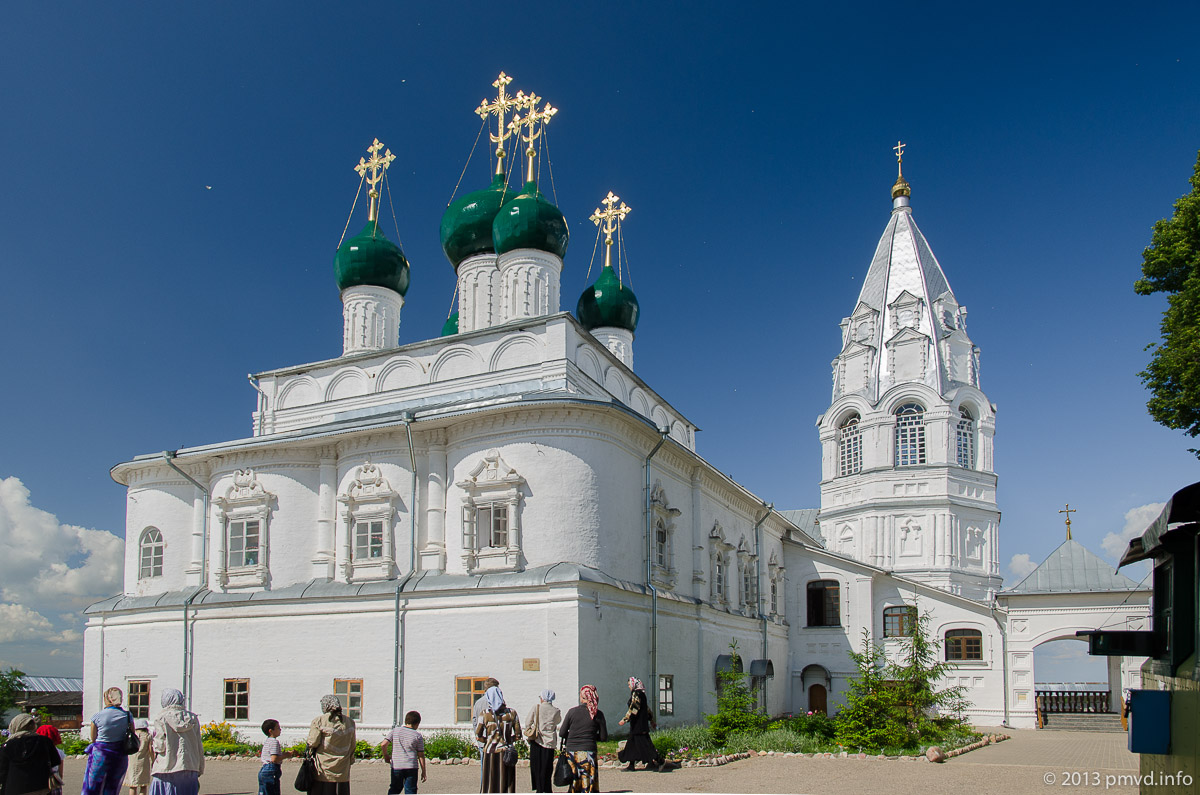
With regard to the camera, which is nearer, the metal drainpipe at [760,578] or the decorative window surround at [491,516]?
the decorative window surround at [491,516]

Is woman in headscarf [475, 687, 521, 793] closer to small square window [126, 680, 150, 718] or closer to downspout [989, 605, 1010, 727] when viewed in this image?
small square window [126, 680, 150, 718]

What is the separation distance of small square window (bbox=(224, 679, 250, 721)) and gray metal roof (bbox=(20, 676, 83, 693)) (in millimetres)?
15304

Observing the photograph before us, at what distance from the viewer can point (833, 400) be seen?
35219 mm

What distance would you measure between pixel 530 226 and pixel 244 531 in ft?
25.6

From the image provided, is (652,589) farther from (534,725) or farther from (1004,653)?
(1004,653)

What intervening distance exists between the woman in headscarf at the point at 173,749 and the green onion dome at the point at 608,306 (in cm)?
1786

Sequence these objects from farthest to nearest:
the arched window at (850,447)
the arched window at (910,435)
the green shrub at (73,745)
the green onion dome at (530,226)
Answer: the arched window at (850,447)
the arched window at (910,435)
the green onion dome at (530,226)
the green shrub at (73,745)

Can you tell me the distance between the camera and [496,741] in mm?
9258

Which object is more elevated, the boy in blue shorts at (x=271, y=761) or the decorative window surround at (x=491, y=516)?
the decorative window surround at (x=491, y=516)

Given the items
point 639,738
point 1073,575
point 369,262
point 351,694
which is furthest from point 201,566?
point 1073,575

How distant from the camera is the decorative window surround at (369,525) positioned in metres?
16.7

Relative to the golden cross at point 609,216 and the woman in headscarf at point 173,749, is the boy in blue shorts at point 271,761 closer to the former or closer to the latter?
the woman in headscarf at point 173,749

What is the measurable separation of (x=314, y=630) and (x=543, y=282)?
7639mm

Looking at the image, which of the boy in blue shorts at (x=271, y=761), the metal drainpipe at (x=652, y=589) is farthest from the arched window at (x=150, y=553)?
the boy in blue shorts at (x=271, y=761)
